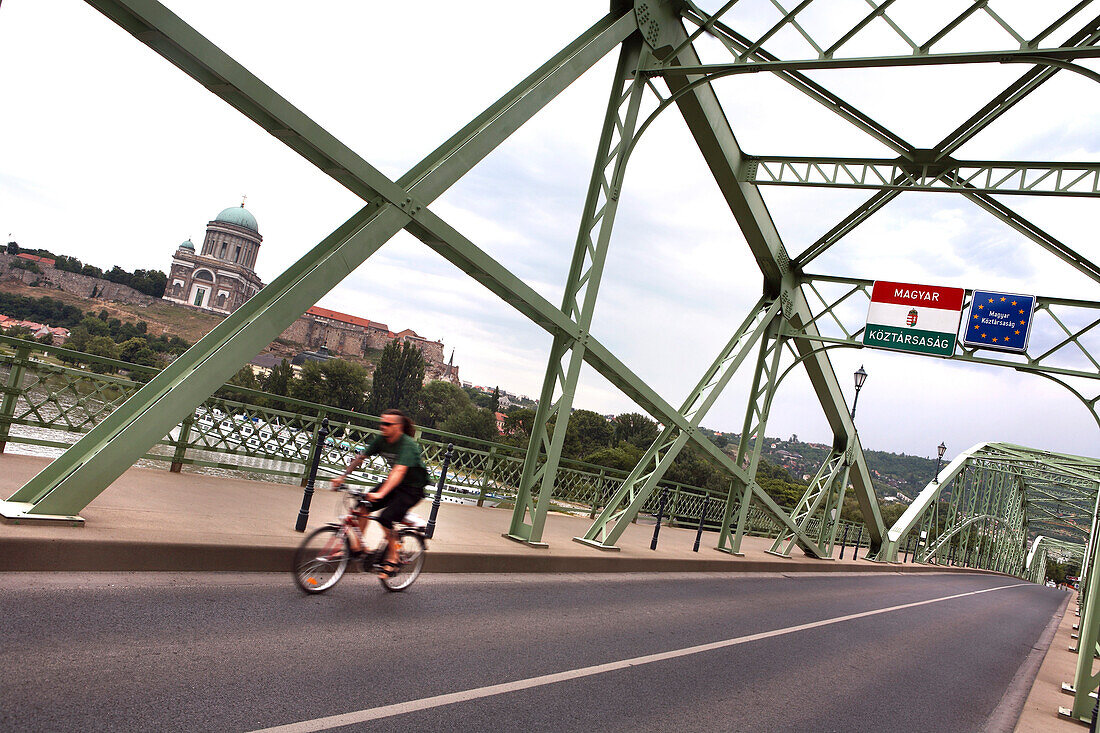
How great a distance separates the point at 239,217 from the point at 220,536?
17259cm

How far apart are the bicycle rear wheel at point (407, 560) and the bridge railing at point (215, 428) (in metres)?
2.88

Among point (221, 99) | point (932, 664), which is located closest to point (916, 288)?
point (932, 664)

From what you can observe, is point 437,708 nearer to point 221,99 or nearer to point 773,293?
point 221,99

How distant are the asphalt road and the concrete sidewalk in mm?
238

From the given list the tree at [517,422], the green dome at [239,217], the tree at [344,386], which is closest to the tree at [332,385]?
the tree at [344,386]

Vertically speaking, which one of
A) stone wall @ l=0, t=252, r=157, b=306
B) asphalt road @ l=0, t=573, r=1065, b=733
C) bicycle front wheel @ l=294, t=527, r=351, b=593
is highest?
stone wall @ l=0, t=252, r=157, b=306

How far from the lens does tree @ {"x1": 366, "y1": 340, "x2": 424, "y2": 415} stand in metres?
57.4

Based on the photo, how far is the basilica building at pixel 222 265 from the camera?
13975 cm

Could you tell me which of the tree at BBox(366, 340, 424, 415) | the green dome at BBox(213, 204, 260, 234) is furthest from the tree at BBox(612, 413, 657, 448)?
the green dome at BBox(213, 204, 260, 234)

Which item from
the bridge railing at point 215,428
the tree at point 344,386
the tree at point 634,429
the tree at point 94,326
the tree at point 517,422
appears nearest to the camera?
the bridge railing at point 215,428

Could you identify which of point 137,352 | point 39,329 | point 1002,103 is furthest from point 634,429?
point 1002,103

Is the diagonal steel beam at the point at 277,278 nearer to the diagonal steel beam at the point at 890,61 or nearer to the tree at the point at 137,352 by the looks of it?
the diagonal steel beam at the point at 890,61

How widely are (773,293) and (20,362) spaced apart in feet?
50.1

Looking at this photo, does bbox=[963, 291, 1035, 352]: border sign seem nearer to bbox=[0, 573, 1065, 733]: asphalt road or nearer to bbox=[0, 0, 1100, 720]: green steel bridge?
bbox=[0, 0, 1100, 720]: green steel bridge
